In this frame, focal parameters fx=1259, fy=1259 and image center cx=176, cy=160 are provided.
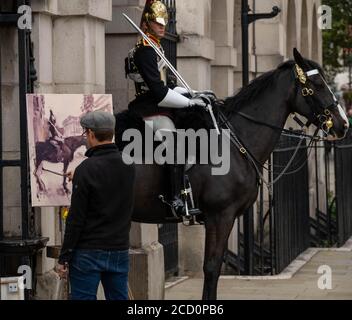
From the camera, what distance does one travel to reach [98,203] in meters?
8.35

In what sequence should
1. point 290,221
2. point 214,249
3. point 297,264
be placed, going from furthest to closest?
point 290,221 → point 297,264 → point 214,249

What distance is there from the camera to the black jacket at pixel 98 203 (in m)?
8.31

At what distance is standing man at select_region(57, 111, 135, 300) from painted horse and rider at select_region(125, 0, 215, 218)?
2.47 metres

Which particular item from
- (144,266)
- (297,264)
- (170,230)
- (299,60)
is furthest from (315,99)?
(297,264)

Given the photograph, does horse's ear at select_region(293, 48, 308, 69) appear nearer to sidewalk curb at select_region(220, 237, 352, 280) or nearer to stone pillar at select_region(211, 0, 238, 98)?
sidewalk curb at select_region(220, 237, 352, 280)

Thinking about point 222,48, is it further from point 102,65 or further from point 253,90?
point 253,90

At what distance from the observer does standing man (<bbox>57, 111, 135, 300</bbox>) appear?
8320mm

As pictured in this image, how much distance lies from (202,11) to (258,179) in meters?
5.74

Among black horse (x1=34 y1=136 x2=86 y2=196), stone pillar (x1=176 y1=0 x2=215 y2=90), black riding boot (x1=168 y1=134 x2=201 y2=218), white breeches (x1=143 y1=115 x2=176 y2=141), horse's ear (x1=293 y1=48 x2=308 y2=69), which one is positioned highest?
stone pillar (x1=176 y1=0 x2=215 y2=90)

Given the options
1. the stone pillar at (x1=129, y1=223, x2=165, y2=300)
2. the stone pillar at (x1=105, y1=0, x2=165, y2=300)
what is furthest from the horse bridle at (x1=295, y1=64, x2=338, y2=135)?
the stone pillar at (x1=129, y1=223, x2=165, y2=300)

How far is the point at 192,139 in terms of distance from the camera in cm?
1114

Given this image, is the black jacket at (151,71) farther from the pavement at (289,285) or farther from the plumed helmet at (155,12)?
the pavement at (289,285)

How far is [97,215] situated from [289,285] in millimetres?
7433

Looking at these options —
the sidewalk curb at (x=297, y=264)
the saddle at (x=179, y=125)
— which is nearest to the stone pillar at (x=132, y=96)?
the saddle at (x=179, y=125)
